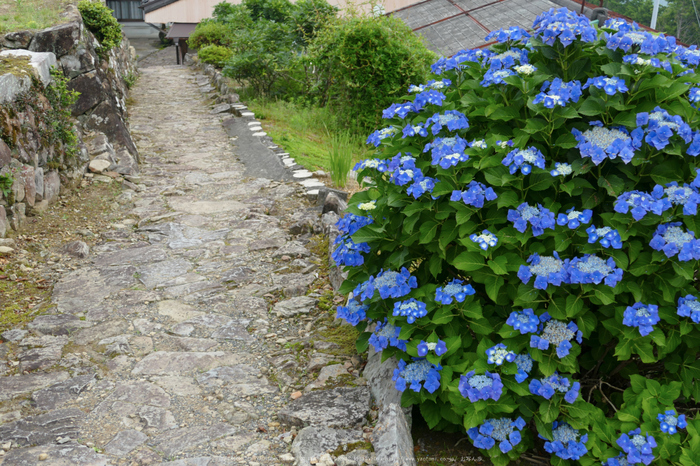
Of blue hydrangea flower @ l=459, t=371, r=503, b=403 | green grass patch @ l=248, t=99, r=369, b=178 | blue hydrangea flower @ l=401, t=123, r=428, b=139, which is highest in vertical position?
blue hydrangea flower @ l=401, t=123, r=428, b=139

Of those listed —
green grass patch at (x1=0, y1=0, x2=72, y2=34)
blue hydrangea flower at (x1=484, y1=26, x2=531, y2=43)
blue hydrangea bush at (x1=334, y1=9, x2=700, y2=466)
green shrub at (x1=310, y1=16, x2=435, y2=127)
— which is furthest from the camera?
green shrub at (x1=310, y1=16, x2=435, y2=127)

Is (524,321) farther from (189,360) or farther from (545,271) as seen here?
(189,360)

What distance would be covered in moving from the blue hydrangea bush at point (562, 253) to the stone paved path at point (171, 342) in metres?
0.99

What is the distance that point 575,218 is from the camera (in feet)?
7.00

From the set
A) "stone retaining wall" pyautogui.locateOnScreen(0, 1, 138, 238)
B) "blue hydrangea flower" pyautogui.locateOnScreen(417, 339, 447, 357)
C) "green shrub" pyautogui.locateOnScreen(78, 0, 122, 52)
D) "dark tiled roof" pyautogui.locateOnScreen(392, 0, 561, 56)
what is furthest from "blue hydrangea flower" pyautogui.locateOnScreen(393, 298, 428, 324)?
"dark tiled roof" pyautogui.locateOnScreen(392, 0, 561, 56)

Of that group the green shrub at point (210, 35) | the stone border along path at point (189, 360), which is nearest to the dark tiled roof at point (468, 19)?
the green shrub at point (210, 35)

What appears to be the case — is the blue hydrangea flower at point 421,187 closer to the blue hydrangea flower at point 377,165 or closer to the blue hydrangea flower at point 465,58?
the blue hydrangea flower at point 377,165

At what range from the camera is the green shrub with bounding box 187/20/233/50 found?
16750 millimetres

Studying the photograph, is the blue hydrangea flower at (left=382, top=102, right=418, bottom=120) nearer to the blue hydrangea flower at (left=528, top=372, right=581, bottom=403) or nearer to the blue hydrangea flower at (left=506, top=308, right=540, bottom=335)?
the blue hydrangea flower at (left=506, top=308, right=540, bottom=335)

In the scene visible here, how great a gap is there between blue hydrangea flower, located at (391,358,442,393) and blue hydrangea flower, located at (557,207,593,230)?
0.76 meters

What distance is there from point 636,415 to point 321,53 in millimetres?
7718

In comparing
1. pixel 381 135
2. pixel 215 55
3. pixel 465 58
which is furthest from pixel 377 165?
pixel 215 55

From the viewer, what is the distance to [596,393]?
2.46 meters

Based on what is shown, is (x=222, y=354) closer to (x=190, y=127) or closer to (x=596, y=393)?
(x=596, y=393)
